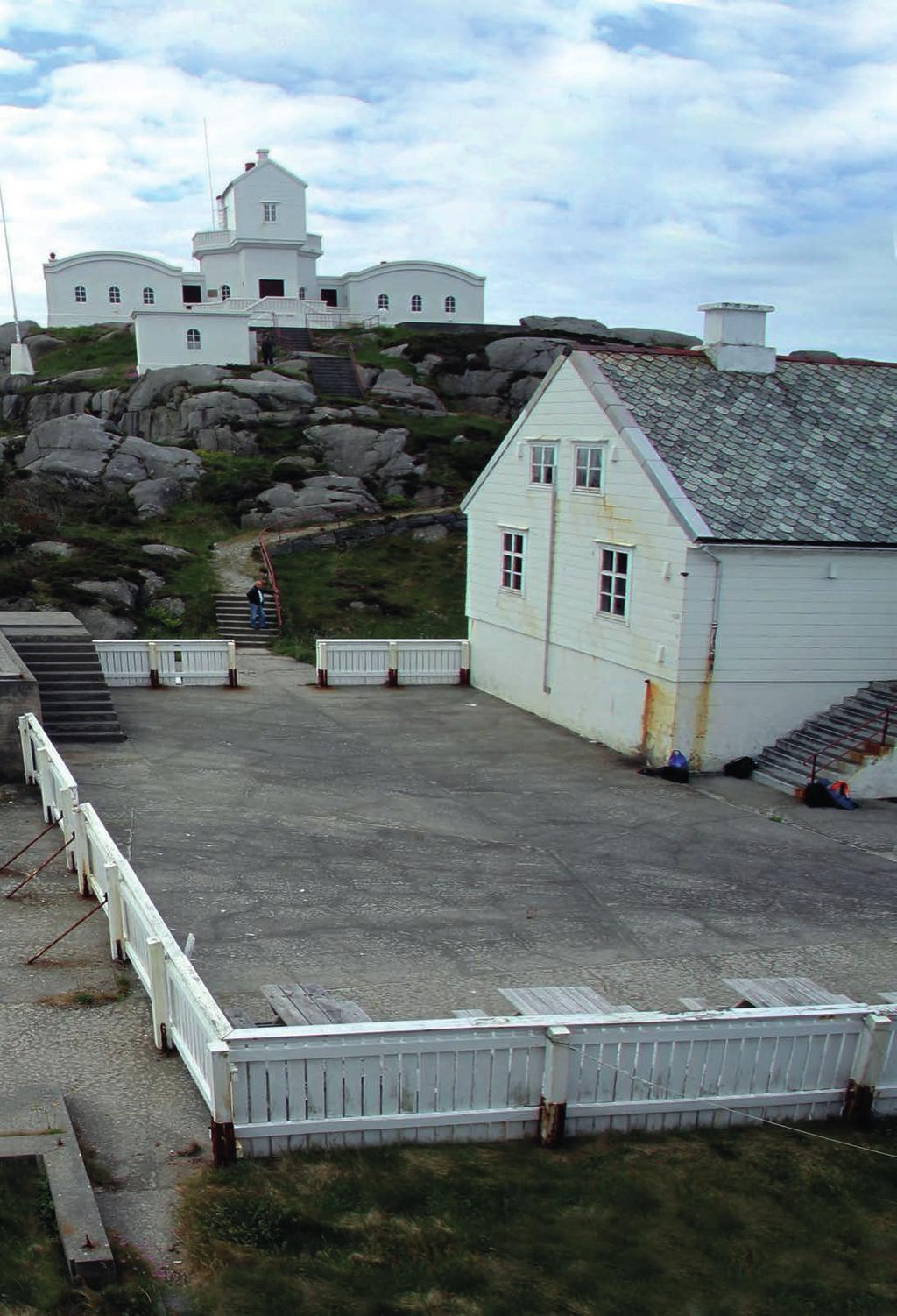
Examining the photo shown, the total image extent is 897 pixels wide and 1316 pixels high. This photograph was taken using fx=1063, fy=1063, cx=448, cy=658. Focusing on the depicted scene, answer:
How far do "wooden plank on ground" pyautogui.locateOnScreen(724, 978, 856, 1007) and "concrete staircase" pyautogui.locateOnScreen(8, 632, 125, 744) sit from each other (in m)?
12.0

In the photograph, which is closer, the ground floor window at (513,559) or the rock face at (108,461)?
the ground floor window at (513,559)

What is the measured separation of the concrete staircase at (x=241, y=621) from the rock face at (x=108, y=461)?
36.8 feet

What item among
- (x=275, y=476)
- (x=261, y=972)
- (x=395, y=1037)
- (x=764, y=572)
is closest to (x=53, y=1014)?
(x=261, y=972)

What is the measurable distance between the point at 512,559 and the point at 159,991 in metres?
16.0

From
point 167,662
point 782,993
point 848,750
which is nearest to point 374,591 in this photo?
point 167,662

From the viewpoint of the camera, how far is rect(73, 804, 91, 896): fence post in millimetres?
11367

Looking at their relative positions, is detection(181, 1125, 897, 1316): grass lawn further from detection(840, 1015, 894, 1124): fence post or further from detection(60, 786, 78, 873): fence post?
detection(60, 786, 78, 873): fence post

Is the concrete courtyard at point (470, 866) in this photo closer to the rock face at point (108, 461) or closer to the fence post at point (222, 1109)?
the fence post at point (222, 1109)

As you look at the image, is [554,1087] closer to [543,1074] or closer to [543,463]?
[543,1074]

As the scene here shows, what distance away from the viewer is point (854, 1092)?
7730 millimetres

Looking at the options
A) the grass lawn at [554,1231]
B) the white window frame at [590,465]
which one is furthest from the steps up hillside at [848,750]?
the grass lawn at [554,1231]

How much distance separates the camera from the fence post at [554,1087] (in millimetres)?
7160

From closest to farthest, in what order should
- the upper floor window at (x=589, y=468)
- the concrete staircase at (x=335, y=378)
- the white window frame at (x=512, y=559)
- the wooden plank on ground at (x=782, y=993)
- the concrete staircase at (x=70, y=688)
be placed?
the wooden plank on ground at (x=782, y=993) → the concrete staircase at (x=70, y=688) → the upper floor window at (x=589, y=468) → the white window frame at (x=512, y=559) → the concrete staircase at (x=335, y=378)

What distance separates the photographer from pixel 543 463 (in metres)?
21.6
